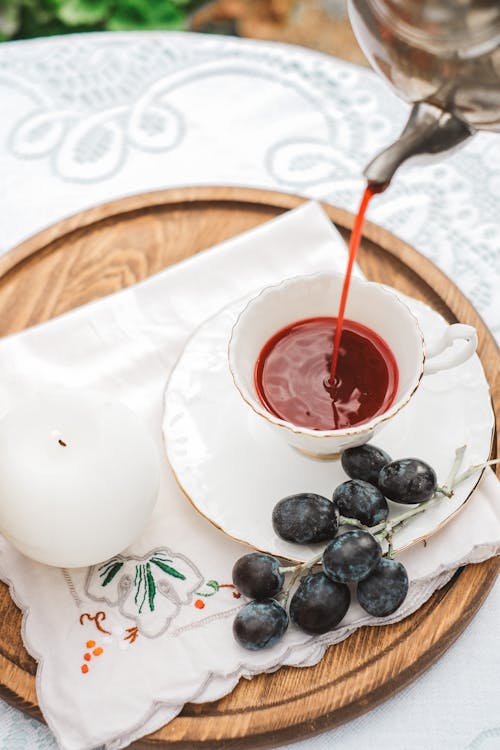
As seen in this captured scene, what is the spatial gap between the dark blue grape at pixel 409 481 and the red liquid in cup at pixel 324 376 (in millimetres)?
60

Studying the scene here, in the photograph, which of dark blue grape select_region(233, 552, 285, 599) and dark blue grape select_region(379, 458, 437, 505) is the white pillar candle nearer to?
dark blue grape select_region(233, 552, 285, 599)

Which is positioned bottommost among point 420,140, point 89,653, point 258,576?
point 89,653

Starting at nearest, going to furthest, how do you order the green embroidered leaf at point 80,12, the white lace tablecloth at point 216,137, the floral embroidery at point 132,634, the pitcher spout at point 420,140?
the pitcher spout at point 420,140, the floral embroidery at point 132,634, the white lace tablecloth at point 216,137, the green embroidered leaf at point 80,12

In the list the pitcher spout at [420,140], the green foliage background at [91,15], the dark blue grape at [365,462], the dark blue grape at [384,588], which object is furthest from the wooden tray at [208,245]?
the green foliage background at [91,15]

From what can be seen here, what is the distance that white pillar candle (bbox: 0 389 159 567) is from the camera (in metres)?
0.75

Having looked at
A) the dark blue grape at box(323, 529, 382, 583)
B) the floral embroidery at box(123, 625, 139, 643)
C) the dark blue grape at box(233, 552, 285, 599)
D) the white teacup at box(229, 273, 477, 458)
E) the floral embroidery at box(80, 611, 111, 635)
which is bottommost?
the floral embroidery at box(80, 611, 111, 635)

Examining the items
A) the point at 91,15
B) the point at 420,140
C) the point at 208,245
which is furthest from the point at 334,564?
the point at 91,15

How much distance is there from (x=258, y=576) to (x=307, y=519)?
72 millimetres

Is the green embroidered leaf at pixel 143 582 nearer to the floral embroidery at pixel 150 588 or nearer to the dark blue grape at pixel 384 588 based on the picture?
the floral embroidery at pixel 150 588

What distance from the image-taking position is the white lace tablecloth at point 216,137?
1144mm

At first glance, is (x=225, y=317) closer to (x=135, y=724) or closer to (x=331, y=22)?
(x=135, y=724)

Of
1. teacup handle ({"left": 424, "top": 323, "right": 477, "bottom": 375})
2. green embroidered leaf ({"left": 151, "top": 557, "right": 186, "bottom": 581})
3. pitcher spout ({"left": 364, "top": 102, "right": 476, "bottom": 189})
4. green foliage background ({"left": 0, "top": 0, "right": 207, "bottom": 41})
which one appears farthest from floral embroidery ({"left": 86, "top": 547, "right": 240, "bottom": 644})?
green foliage background ({"left": 0, "top": 0, "right": 207, "bottom": 41})

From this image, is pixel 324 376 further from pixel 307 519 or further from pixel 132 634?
pixel 132 634

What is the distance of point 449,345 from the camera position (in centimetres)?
84
